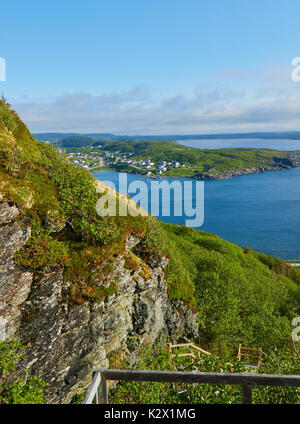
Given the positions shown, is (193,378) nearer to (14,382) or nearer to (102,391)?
(102,391)

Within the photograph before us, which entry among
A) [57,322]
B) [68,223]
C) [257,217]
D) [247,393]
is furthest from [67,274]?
[257,217]

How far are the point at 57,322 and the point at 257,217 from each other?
11993 centimetres

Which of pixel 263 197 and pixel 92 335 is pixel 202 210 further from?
pixel 92 335

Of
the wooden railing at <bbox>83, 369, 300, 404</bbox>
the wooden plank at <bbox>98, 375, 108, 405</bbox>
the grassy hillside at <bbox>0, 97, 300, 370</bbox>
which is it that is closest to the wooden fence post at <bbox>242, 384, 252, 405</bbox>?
the wooden railing at <bbox>83, 369, 300, 404</bbox>

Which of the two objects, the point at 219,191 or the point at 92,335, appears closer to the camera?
the point at 92,335

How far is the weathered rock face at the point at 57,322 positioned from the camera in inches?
417

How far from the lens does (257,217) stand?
120m

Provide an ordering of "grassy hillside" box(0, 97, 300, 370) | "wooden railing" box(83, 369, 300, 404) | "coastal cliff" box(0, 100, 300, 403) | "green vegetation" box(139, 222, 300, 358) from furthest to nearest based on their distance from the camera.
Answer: "green vegetation" box(139, 222, 300, 358), "grassy hillside" box(0, 97, 300, 370), "coastal cliff" box(0, 100, 300, 403), "wooden railing" box(83, 369, 300, 404)

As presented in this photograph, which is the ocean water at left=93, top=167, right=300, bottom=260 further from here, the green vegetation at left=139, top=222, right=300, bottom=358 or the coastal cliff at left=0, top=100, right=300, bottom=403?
the coastal cliff at left=0, top=100, right=300, bottom=403

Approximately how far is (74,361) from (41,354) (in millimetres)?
1670

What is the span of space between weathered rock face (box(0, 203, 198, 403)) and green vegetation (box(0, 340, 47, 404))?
411 mm

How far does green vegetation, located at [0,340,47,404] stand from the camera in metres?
8.91
